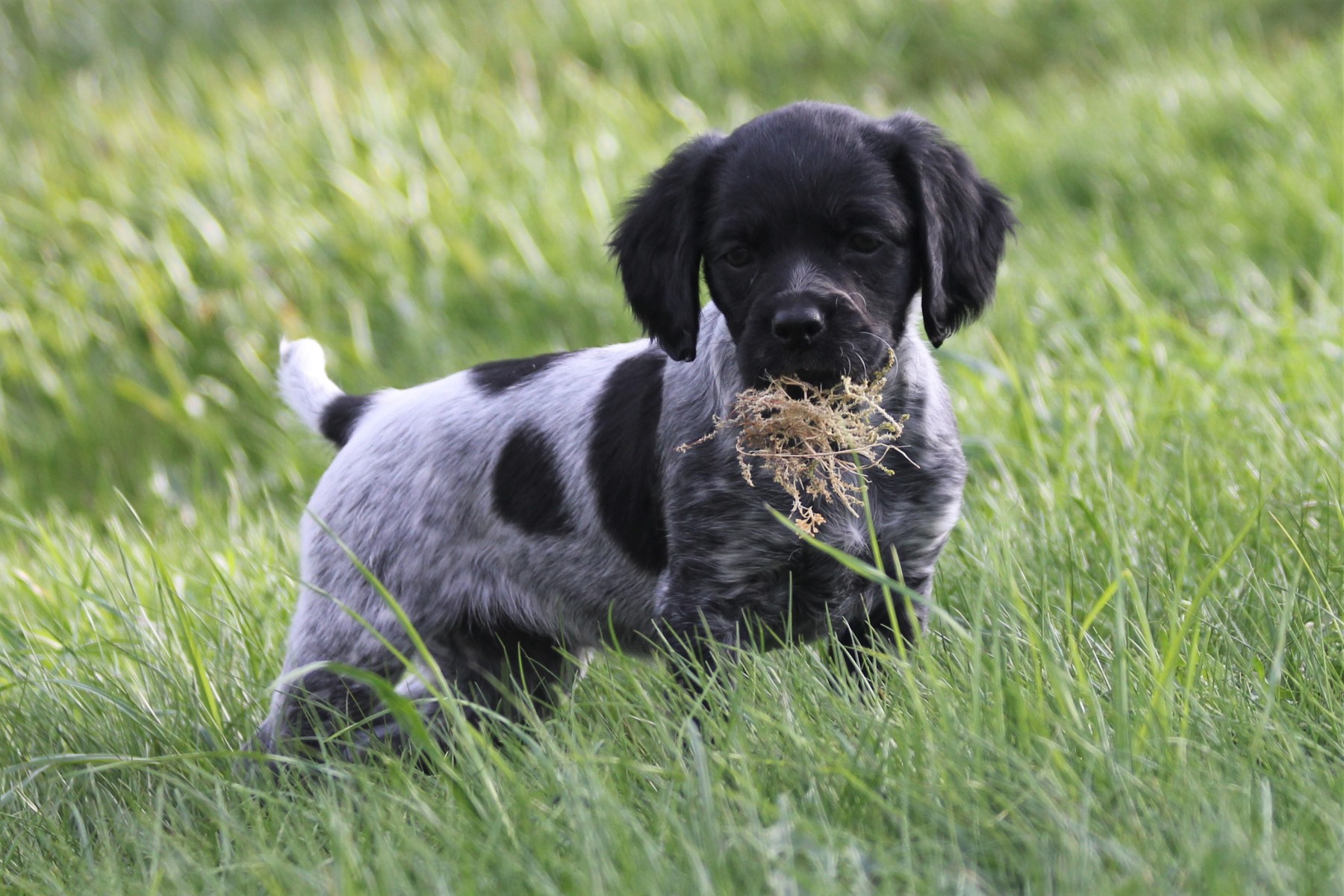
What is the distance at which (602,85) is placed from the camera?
316 inches

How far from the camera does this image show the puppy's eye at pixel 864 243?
107 inches

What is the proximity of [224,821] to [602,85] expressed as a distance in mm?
6395

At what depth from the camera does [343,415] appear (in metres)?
3.47

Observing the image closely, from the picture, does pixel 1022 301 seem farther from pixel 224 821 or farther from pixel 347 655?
pixel 224 821

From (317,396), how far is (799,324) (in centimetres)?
153

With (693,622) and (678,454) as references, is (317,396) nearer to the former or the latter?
(678,454)

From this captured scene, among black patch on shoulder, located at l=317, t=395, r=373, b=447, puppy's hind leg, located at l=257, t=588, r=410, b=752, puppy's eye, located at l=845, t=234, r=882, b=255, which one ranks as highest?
puppy's eye, located at l=845, t=234, r=882, b=255

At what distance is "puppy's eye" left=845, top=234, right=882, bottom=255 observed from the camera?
2.71m

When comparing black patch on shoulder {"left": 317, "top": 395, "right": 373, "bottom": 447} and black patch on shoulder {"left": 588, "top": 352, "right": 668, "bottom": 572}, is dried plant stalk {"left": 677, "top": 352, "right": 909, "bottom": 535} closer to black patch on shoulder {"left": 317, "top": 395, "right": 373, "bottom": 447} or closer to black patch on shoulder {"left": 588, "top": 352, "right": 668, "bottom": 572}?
black patch on shoulder {"left": 588, "top": 352, "right": 668, "bottom": 572}

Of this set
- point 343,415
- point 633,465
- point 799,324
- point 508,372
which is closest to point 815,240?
point 799,324

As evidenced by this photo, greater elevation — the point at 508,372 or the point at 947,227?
the point at 947,227

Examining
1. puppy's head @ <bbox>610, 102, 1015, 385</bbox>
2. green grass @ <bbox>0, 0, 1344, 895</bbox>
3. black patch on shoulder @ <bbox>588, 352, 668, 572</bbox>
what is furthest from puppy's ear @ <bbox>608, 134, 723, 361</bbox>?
green grass @ <bbox>0, 0, 1344, 895</bbox>

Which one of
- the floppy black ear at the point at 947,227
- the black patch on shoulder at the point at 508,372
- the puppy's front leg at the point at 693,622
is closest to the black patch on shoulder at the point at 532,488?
the black patch on shoulder at the point at 508,372

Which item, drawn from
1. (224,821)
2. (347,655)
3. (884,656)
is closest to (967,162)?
(884,656)
